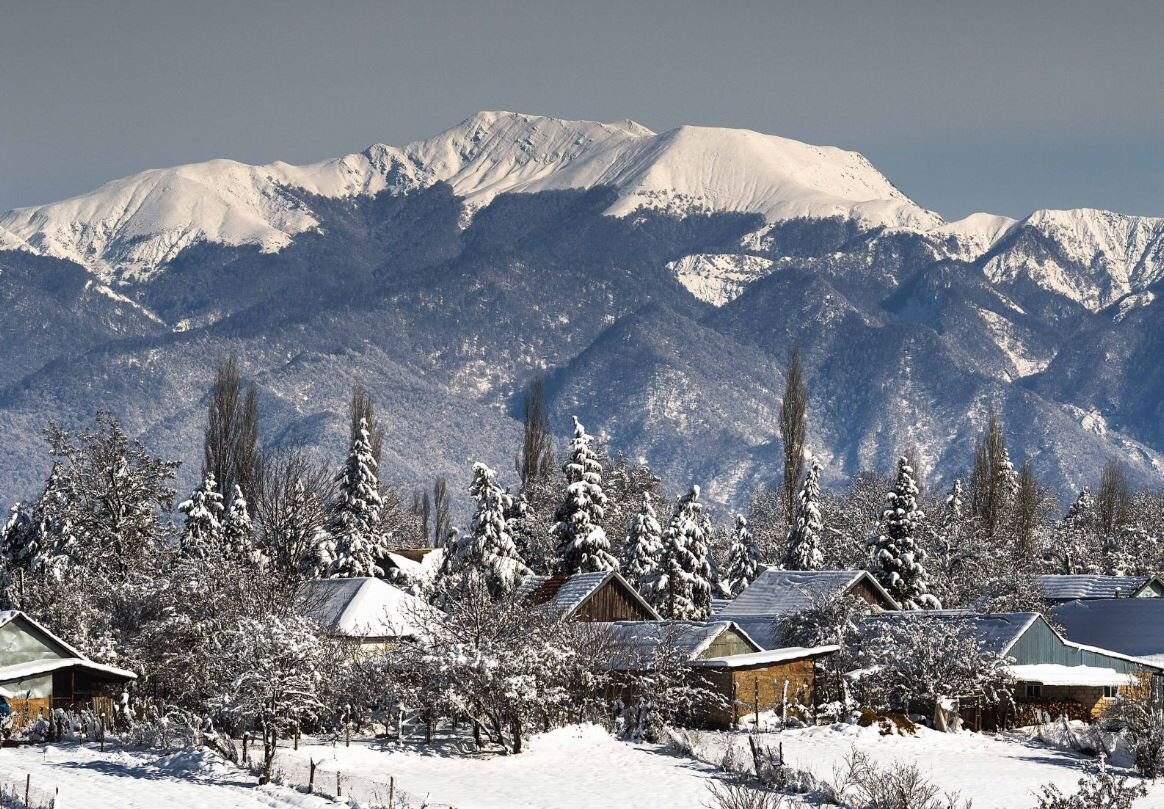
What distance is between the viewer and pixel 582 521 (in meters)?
84.6

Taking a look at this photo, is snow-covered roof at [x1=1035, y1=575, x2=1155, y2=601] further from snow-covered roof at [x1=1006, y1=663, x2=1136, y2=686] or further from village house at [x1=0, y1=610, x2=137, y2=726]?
village house at [x1=0, y1=610, x2=137, y2=726]

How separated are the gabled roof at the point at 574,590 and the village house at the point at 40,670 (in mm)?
17541

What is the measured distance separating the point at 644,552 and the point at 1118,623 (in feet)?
75.8

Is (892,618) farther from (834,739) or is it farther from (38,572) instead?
(38,572)

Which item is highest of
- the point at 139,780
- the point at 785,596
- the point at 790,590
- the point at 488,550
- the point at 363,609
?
the point at 488,550

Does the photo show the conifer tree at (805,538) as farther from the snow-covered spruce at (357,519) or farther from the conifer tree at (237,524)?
the conifer tree at (237,524)

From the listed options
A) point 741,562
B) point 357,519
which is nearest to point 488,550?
point 357,519

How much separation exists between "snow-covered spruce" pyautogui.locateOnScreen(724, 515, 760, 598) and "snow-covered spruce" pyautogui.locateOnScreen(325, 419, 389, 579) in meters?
19.1

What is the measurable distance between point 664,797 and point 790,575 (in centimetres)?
3507

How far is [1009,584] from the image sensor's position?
93.0 metres

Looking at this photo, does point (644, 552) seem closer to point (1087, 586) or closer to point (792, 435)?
point (1087, 586)

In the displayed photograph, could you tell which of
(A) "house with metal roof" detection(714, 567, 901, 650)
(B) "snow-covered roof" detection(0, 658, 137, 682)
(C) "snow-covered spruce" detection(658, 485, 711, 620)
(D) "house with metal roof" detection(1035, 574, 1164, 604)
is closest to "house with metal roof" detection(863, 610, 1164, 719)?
(A) "house with metal roof" detection(714, 567, 901, 650)

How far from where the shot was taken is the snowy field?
154ft

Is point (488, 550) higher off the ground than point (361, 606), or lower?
higher
